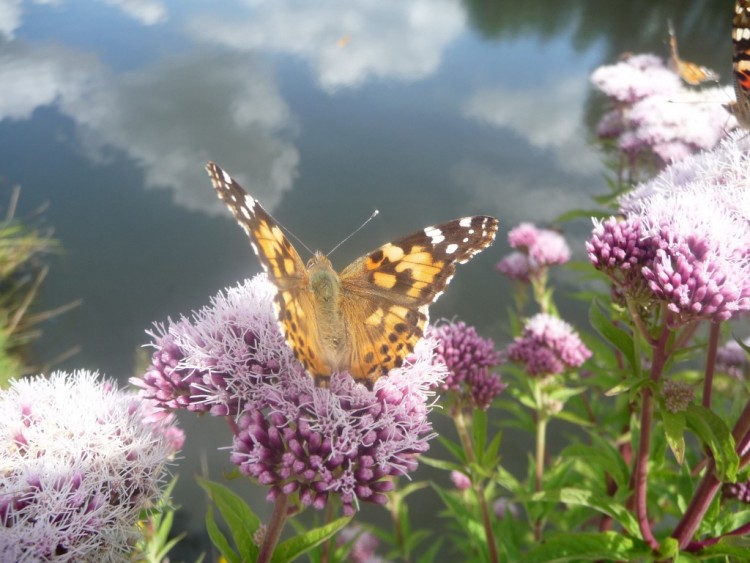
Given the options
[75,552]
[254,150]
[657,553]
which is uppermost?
[254,150]

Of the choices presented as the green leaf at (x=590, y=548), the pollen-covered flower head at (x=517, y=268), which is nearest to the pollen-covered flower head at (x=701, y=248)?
the green leaf at (x=590, y=548)

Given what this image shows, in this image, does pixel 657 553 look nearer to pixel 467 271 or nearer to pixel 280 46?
pixel 467 271

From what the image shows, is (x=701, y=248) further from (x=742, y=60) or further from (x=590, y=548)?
(x=742, y=60)

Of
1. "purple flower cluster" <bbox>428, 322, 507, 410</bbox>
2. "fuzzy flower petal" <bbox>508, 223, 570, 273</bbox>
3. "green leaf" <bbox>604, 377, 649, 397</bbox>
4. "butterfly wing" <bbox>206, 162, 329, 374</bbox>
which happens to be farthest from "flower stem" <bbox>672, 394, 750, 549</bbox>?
"fuzzy flower petal" <bbox>508, 223, 570, 273</bbox>

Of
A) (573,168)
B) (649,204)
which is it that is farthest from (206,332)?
(573,168)

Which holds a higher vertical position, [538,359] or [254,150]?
[254,150]

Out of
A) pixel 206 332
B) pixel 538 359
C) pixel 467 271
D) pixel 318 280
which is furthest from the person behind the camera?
pixel 467 271
